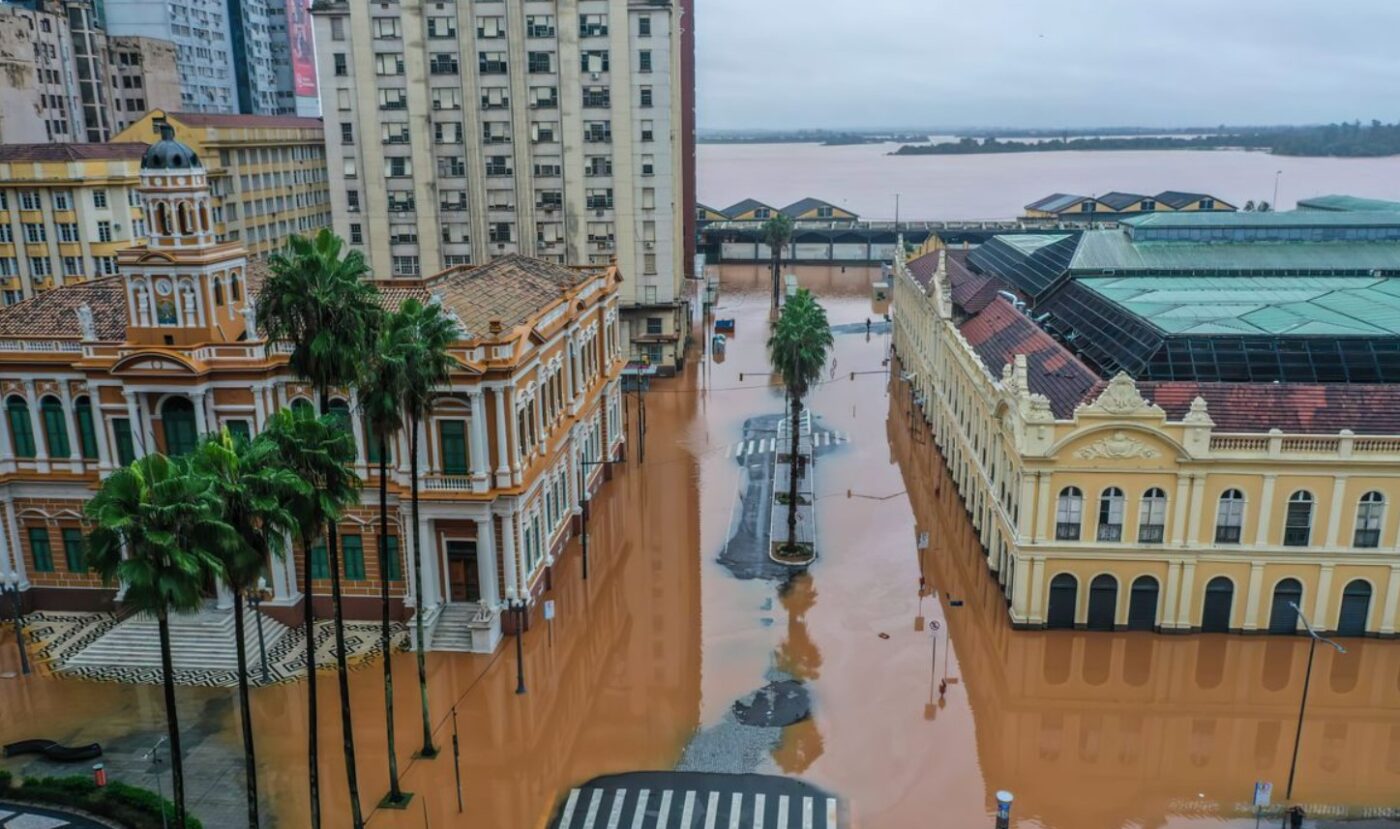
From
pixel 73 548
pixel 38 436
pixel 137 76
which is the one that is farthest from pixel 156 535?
pixel 137 76

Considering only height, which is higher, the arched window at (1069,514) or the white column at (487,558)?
the arched window at (1069,514)

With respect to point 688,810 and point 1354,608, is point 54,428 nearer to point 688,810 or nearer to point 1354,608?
point 688,810

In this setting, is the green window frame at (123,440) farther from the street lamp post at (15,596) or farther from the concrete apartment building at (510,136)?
the concrete apartment building at (510,136)

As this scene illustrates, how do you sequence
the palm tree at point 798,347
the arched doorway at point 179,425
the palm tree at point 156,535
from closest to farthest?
the palm tree at point 156,535
the arched doorway at point 179,425
the palm tree at point 798,347

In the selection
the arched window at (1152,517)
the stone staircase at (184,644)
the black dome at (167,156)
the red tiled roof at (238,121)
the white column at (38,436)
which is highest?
the red tiled roof at (238,121)

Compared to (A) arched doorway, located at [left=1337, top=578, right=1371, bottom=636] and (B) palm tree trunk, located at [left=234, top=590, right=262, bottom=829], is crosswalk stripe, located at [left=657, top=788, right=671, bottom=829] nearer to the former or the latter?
(B) palm tree trunk, located at [left=234, top=590, right=262, bottom=829]

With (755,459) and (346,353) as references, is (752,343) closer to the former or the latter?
(755,459)

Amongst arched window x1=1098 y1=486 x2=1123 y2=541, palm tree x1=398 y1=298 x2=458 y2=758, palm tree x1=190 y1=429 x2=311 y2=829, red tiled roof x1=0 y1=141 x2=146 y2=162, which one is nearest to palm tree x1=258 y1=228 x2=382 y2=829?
palm tree x1=398 y1=298 x2=458 y2=758

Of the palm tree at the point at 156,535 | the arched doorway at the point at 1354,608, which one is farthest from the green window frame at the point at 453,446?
the arched doorway at the point at 1354,608
